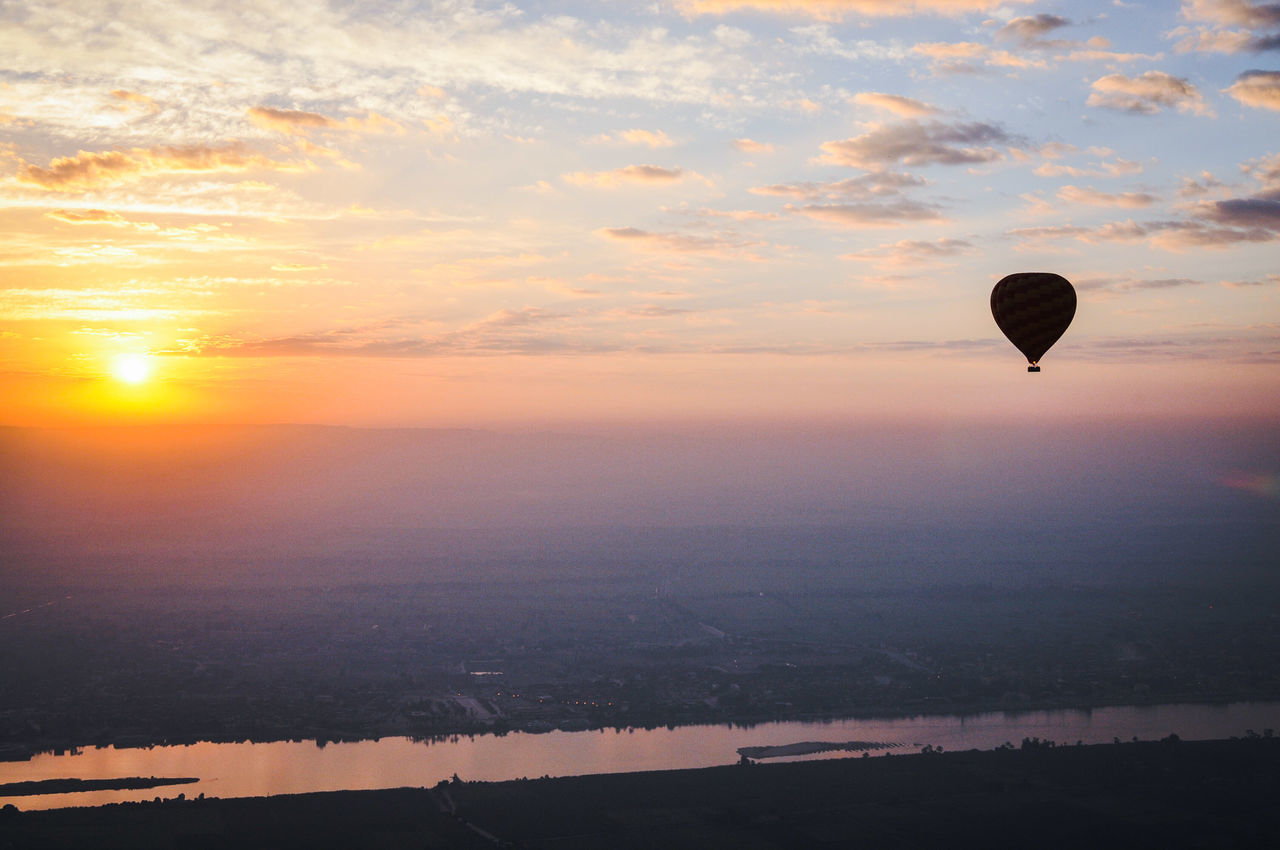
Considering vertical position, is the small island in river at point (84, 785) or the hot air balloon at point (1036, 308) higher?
the hot air balloon at point (1036, 308)

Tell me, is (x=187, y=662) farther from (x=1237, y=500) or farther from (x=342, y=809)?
(x=1237, y=500)

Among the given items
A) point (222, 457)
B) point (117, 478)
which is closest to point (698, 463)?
point (222, 457)

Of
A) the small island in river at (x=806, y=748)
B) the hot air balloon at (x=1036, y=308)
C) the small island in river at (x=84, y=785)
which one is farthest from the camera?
the small island in river at (x=806, y=748)

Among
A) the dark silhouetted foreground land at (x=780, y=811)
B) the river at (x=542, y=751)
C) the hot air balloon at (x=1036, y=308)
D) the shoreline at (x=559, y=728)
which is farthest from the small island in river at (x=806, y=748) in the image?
the hot air balloon at (x=1036, y=308)

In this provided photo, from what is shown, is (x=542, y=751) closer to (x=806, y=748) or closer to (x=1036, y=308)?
(x=806, y=748)

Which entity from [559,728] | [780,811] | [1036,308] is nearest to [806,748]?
[780,811]

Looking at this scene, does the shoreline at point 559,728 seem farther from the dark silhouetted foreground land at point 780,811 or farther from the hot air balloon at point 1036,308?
the hot air balloon at point 1036,308

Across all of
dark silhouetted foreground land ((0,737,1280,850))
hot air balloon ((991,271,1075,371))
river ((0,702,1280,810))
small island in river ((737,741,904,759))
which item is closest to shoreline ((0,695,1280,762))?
river ((0,702,1280,810))
